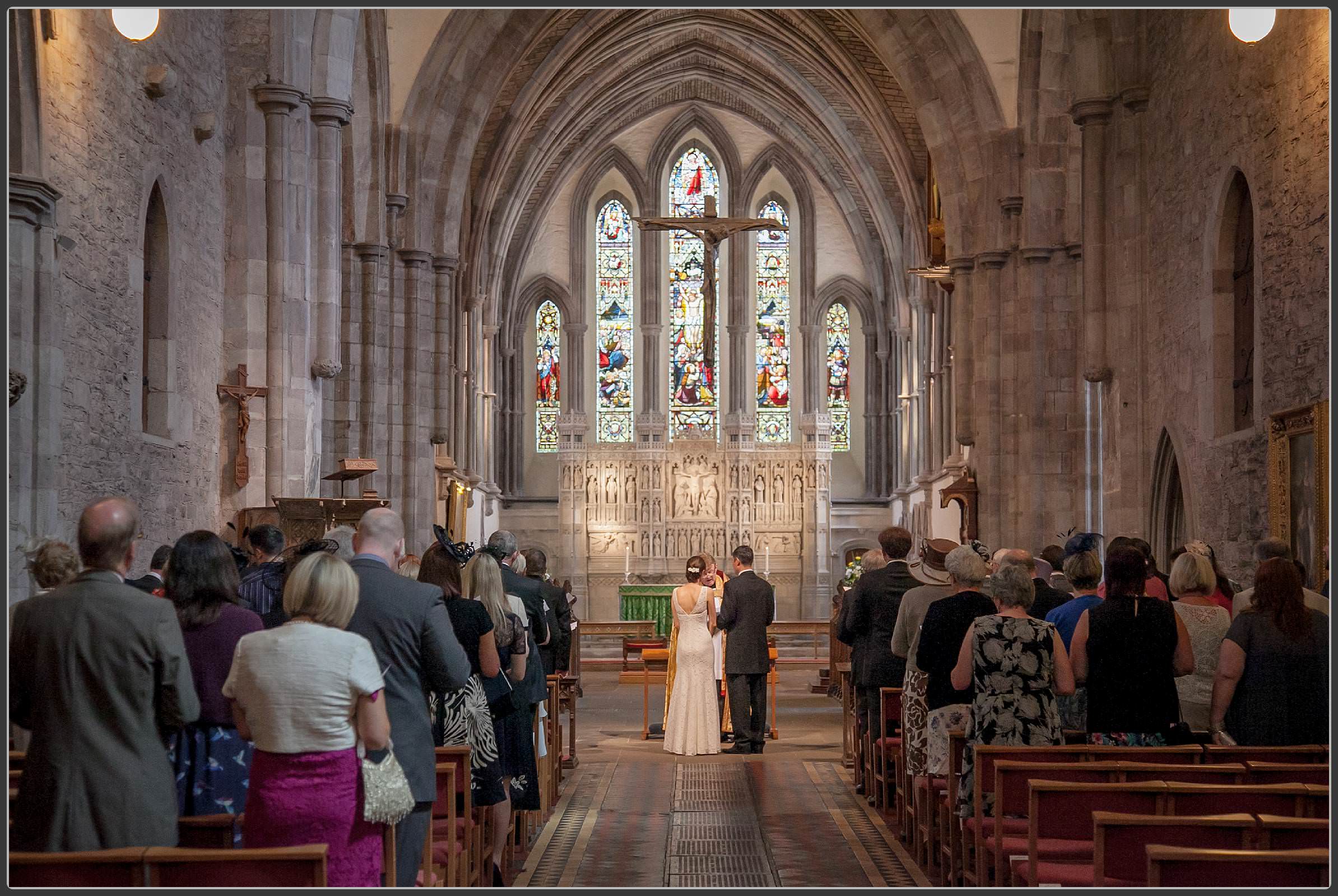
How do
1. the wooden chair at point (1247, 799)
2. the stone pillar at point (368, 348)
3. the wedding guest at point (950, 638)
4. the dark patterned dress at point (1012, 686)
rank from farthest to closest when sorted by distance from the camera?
the stone pillar at point (368, 348), the wedding guest at point (950, 638), the dark patterned dress at point (1012, 686), the wooden chair at point (1247, 799)

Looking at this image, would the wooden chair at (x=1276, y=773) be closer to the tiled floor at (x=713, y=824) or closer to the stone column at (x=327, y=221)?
the tiled floor at (x=713, y=824)

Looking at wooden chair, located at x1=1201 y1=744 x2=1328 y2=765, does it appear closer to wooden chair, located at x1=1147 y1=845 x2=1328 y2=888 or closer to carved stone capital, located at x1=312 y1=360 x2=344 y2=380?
wooden chair, located at x1=1147 y1=845 x2=1328 y2=888

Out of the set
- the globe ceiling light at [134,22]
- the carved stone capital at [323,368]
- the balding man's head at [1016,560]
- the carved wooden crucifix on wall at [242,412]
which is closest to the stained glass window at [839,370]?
the carved stone capital at [323,368]

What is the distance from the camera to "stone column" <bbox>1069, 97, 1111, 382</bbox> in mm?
13742

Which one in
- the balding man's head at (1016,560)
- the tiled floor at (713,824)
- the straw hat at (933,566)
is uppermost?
the balding man's head at (1016,560)

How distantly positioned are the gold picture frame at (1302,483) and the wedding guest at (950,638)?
325 centimetres

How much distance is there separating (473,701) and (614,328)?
28.2 m

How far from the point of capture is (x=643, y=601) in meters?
28.1

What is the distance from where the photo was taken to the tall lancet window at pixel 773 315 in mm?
33875

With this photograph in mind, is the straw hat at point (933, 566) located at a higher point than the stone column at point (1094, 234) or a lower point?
lower

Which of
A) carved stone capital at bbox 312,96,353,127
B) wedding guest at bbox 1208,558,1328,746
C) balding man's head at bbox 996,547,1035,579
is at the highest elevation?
carved stone capital at bbox 312,96,353,127

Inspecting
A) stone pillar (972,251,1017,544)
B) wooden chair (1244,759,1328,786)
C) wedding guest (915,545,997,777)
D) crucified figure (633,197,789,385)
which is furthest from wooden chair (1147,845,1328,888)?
crucified figure (633,197,789,385)

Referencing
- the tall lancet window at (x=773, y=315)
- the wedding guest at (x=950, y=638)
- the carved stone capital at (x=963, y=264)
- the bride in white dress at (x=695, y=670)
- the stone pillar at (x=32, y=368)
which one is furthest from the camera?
the tall lancet window at (x=773, y=315)

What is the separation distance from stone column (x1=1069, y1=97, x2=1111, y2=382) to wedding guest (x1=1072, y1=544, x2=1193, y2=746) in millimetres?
8345
